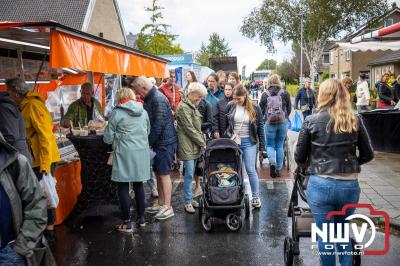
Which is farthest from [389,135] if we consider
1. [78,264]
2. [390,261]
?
[78,264]

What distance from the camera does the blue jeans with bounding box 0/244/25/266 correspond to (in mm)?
2604

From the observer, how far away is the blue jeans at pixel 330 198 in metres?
3.61

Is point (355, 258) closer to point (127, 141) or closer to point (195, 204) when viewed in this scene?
point (127, 141)

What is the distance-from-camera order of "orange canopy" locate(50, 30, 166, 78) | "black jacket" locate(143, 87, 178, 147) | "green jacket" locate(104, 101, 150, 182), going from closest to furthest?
"orange canopy" locate(50, 30, 166, 78) < "green jacket" locate(104, 101, 150, 182) < "black jacket" locate(143, 87, 178, 147)

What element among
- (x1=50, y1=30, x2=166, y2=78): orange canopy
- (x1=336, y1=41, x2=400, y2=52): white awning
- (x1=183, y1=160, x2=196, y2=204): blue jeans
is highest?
(x1=336, y1=41, x2=400, y2=52): white awning

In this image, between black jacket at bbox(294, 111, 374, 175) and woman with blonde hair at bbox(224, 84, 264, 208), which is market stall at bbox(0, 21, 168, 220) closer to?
woman with blonde hair at bbox(224, 84, 264, 208)

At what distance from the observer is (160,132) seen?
6.22 meters

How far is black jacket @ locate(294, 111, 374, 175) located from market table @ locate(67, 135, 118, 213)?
3301 mm

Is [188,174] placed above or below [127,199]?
above

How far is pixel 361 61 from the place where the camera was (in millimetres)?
55781

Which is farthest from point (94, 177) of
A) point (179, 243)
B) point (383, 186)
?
point (383, 186)

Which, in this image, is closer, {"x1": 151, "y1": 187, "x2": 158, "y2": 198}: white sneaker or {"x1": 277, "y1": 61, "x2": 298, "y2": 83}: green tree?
{"x1": 151, "y1": 187, "x2": 158, "y2": 198}: white sneaker

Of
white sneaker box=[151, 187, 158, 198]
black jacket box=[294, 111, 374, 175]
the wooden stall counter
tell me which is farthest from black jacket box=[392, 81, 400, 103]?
black jacket box=[294, 111, 374, 175]

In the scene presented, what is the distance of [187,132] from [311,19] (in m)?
39.4
